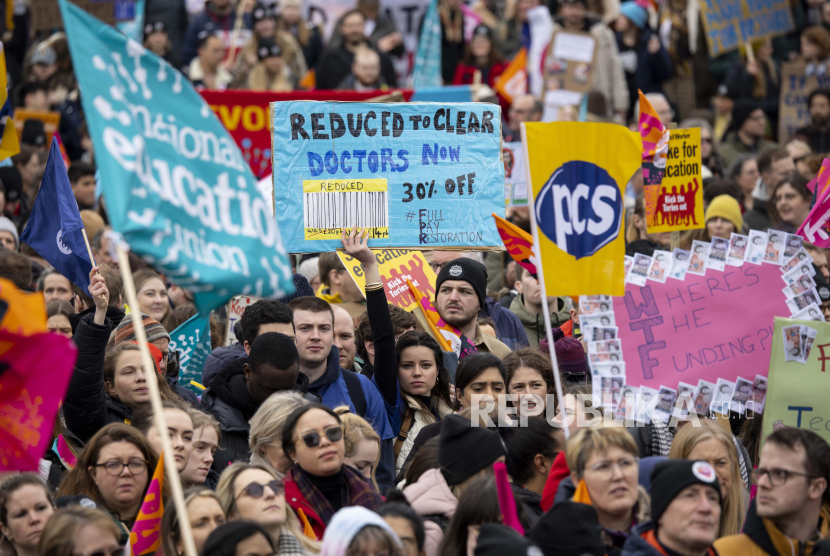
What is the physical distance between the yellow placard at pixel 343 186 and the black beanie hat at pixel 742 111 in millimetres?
7610

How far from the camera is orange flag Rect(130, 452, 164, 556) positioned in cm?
486

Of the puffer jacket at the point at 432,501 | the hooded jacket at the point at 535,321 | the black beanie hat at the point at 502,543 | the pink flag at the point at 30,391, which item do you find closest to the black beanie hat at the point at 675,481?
the black beanie hat at the point at 502,543

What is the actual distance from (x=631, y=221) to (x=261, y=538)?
602cm

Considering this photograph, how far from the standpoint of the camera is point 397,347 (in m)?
7.02

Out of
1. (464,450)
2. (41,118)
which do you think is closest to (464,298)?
(464,450)

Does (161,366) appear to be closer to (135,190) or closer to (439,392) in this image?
(439,392)

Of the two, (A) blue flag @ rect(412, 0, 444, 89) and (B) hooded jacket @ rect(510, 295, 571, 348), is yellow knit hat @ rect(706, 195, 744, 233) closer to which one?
(B) hooded jacket @ rect(510, 295, 571, 348)

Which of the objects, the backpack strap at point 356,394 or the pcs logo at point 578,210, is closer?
the pcs logo at point 578,210

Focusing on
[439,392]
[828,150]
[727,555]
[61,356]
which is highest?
[828,150]

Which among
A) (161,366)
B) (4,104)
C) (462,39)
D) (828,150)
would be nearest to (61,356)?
(161,366)

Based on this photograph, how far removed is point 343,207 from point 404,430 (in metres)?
1.43

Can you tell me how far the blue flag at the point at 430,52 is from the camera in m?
15.2

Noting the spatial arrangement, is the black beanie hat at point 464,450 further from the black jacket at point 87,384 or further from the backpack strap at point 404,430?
the black jacket at point 87,384

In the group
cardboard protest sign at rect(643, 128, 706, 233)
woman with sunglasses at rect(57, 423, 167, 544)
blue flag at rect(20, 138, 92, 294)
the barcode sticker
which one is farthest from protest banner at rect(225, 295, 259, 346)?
cardboard protest sign at rect(643, 128, 706, 233)
